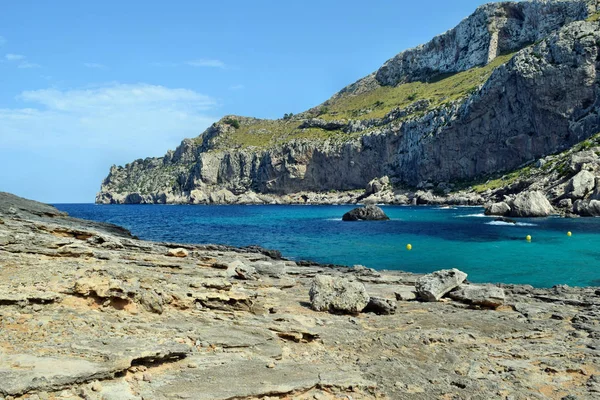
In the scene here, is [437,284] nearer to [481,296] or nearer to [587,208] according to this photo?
[481,296]

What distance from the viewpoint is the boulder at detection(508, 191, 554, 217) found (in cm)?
7331

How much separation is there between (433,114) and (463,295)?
137144 millimetres

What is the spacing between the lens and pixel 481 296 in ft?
55.6

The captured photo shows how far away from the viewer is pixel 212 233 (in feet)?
202

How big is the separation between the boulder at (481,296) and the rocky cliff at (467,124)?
100 metres

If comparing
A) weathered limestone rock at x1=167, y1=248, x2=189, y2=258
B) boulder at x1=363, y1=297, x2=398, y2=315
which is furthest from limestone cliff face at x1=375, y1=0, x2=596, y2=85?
boulder at x1=363, y1=297, x2=398, y2=315

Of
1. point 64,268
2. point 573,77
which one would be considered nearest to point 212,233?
point 64,268

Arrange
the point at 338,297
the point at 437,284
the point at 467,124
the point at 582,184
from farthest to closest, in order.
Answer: the point at 467,124 → the point at 582,184 → the point at 437,284 → the point at 338,297

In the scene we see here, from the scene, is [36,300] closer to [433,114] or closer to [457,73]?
[433,114]

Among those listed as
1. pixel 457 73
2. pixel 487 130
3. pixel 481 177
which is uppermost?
pixel 457 73

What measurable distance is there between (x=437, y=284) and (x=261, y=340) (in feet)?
30.9

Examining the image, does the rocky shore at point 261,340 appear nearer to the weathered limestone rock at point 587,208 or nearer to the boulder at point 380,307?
the boulder at point 380,307

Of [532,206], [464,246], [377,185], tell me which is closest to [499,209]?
[532,206]

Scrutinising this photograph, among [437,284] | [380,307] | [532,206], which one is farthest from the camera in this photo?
[532,206]
